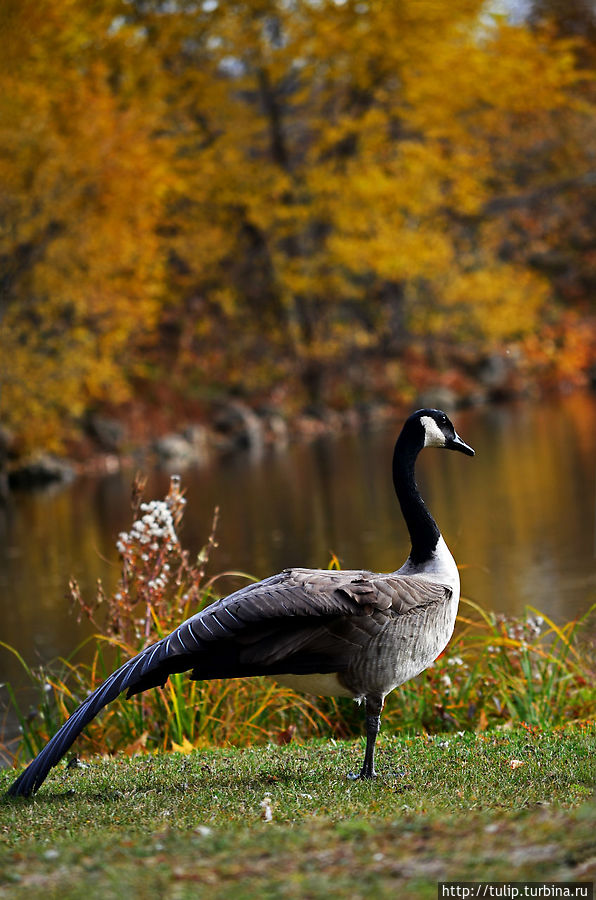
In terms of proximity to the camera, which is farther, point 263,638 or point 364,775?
point 364,775

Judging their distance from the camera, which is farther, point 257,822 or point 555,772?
point 555,772

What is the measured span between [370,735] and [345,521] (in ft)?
37.1

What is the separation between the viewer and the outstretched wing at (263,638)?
482 centimetres

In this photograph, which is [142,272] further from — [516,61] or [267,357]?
[516,61]

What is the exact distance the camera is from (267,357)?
34.2 metres

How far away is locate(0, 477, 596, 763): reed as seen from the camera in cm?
712

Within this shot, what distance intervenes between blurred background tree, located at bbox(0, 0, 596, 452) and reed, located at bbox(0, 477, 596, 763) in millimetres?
15806

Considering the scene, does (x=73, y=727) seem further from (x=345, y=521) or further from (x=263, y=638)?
(x=345, y=521)

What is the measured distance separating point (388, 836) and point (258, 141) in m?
31.3

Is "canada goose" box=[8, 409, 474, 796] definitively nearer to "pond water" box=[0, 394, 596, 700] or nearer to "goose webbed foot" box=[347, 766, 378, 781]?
"goose webbed foot" box=[347, 766, 378, 781]

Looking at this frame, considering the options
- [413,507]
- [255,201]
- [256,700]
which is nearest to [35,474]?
[255,201]

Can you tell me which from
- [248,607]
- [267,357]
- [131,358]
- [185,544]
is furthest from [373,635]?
[267,357]

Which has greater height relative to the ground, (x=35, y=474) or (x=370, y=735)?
(x=370, y=735)

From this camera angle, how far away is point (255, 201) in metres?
31.7
